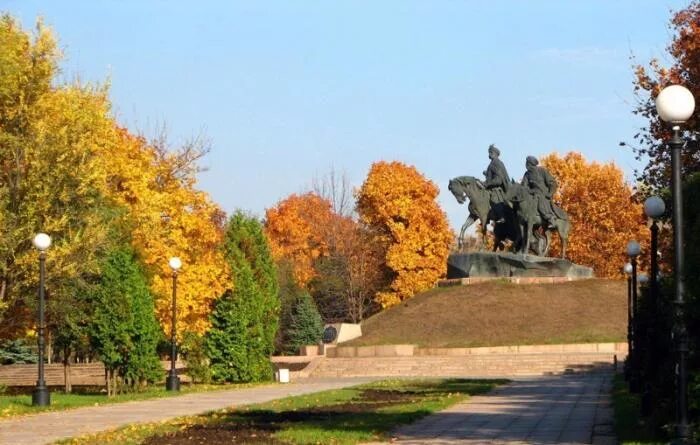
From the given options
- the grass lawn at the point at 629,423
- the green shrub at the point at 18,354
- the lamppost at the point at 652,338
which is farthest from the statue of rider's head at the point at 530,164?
the lamppost at the point at 652,338

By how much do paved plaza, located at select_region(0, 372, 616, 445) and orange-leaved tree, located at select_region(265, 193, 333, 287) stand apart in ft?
174

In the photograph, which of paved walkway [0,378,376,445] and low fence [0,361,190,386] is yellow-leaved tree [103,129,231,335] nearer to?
paved walkway [0,378,376,445]

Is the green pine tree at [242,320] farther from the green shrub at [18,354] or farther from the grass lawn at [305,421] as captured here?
the green shrub at [18,354]

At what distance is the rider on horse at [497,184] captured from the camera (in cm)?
5566

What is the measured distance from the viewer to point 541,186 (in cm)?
5534

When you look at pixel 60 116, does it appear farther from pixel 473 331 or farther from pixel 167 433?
pixel 473 331

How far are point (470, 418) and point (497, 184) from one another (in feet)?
121

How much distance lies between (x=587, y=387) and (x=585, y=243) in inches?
2006

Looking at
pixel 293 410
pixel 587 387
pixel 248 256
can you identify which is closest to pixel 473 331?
pixel 248 256

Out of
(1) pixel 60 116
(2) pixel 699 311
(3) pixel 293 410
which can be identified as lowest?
(3) pixel 293 410

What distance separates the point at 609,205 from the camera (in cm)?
8256

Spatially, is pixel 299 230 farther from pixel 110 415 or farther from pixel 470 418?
pixel 470 418

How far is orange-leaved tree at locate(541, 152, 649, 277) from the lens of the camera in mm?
80438

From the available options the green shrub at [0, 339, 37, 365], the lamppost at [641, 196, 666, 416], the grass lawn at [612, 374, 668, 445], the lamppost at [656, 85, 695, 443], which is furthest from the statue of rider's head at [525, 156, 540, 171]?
the lamppost at [656, 85, 695, 443]
